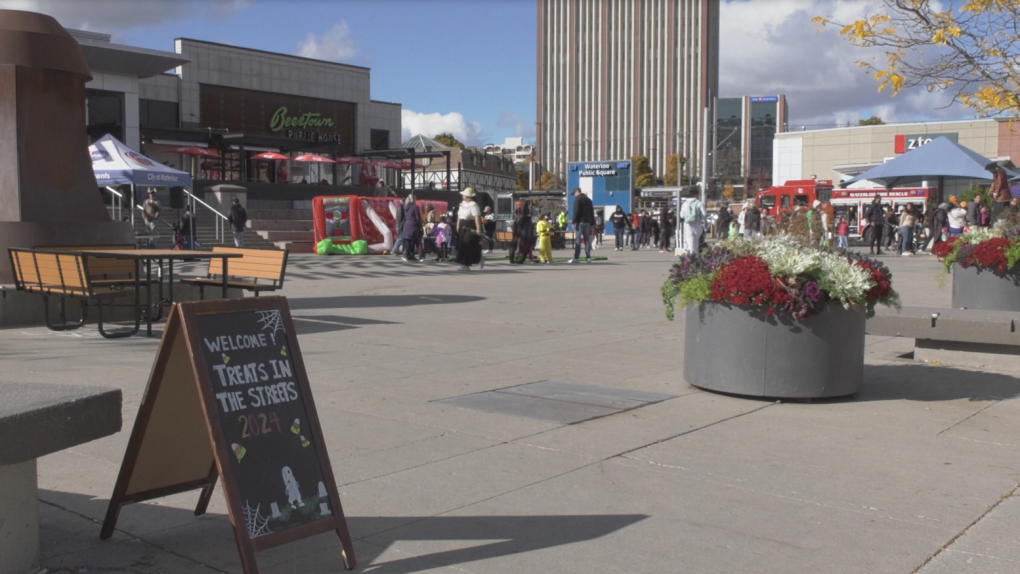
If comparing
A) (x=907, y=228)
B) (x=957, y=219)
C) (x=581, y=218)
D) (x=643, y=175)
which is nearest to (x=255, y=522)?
(x=581, y=218)

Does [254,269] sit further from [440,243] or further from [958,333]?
[440,243]

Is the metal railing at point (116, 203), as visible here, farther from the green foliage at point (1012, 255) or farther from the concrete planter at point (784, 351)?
the green foliage at point (1012, 255)

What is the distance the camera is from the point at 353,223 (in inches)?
1068

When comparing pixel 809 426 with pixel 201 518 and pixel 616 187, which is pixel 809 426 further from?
pixel 616 187

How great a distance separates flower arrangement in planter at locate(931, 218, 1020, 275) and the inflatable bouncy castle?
1809cm

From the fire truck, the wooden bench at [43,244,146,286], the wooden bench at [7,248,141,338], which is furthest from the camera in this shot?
the fire truck

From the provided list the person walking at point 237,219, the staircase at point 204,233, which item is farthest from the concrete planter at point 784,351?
the staircase at point 204,233

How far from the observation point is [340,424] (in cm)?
622

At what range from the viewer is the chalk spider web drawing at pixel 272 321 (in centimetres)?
394

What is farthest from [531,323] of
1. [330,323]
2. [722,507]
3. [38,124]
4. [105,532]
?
[105,532]

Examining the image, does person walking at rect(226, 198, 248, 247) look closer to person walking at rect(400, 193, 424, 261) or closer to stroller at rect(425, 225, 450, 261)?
stroller at rect(425, 225, 450, 261)

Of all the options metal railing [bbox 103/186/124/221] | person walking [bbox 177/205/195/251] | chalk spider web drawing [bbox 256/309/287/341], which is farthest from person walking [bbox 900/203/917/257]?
chalk spider web drawing [bbox 256/309/287/341]

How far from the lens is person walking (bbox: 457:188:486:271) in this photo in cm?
1973

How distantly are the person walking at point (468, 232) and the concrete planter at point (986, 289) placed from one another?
34.9 feet
